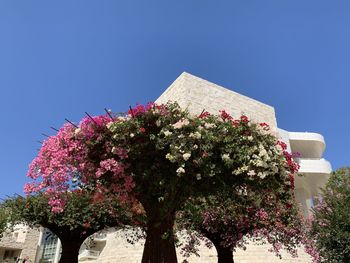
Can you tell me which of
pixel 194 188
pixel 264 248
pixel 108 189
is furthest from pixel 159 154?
pixel 264 248

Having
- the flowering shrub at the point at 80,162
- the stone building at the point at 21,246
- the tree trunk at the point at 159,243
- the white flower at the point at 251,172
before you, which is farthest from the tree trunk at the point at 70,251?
the stone building at the point at 21,246

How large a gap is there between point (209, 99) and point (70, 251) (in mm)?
16207

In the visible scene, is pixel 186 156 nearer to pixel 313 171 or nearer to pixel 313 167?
pixel 313 171

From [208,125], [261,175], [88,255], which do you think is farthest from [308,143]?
[208,125]

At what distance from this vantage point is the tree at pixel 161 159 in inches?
292

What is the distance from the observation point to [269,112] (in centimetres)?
3158

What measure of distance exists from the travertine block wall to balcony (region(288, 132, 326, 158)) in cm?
481

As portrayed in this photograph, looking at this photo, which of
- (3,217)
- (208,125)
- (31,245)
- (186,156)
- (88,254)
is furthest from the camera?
(31,245)

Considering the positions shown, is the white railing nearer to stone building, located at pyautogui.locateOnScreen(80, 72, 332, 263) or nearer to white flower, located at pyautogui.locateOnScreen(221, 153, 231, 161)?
stone building, located at pyautogui.locateOnScreen(80, 72, 332, 263)

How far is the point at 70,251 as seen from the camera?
16438 millimetres

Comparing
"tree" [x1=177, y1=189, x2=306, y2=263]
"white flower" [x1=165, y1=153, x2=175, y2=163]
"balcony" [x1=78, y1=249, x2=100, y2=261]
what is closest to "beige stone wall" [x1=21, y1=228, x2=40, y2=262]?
"balcony" [x1=78, y1=249, x2=100, y2=261]

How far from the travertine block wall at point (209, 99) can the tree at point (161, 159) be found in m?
17.2

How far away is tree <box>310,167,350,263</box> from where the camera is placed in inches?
615

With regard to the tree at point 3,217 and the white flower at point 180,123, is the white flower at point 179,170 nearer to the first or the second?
the white flower at point 180,123
